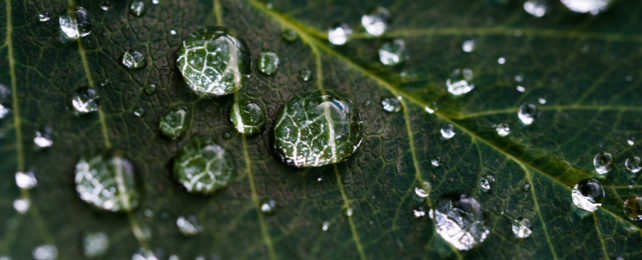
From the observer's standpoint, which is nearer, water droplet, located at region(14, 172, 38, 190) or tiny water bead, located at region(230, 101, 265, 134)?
water droplet, located at region(14, 172, 38, 190)

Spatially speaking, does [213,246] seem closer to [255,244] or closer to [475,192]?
[255,244]

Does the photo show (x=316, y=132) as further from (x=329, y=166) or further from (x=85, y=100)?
(x=85, y=100)

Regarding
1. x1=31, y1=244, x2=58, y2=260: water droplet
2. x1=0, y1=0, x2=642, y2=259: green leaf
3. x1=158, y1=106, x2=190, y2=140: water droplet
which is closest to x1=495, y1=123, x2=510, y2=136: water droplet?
x1=0, y1=0, x2=642, y2=259: green leaf

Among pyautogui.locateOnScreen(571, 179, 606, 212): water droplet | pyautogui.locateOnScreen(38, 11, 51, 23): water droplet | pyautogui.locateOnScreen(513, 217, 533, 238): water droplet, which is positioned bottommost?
pyautogui.locateOnScreen(513, 217, 533, 238): water droplet

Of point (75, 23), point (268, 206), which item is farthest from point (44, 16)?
point (268, 206)

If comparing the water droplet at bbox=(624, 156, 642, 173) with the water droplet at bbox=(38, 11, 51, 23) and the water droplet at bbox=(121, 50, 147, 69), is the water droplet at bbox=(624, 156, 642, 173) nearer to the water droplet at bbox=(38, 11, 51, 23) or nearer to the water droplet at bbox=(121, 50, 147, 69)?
the water droplet at bbox=(121, 50, 147, 69)

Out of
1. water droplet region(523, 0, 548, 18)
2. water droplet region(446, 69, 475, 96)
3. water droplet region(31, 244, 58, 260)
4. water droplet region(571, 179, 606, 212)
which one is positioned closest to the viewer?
water droplet region(31, 244, 58, 260)

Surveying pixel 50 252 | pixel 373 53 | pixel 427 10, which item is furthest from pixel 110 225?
pixel 427 10
